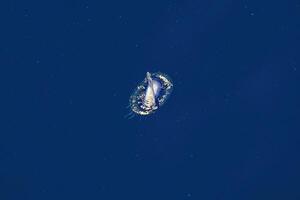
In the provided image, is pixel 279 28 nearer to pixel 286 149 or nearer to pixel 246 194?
pixel 286 149

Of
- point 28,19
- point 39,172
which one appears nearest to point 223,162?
point 39,172

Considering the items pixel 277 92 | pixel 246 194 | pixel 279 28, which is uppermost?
pixel 279 28

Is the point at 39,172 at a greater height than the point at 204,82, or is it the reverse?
the point at 204,82
